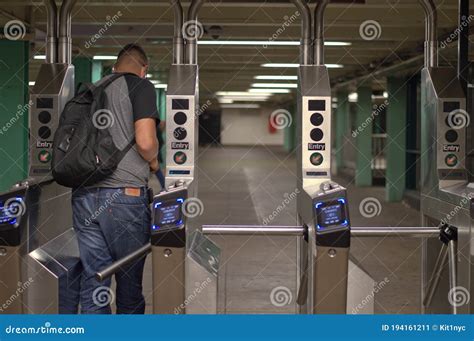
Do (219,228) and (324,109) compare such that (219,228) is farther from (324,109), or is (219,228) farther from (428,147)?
(428,147)

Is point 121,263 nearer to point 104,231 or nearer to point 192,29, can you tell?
point 104,231

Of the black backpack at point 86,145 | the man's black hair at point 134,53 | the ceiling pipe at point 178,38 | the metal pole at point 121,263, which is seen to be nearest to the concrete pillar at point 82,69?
the ceiling pipe at point 178,38

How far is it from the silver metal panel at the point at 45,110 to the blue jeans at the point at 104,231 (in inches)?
23.3

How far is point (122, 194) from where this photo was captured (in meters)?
4.14

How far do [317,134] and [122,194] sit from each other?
43.0 inches

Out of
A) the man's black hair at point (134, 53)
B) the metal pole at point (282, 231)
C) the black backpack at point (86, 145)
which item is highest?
the man's black hair at point (134, 53)

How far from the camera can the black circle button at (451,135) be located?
4621mm

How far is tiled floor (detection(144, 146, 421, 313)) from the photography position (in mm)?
6266

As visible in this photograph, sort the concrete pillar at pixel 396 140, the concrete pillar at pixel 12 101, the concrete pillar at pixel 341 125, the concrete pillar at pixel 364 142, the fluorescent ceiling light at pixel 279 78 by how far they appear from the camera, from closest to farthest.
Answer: the concrete pillar at pixel 12 101 → the concrete pillar at pixel 396 140 → the fluorescent ceiling light at pixel 279 78 → the concrete pillar at pixel 364 142 → the concrete pillar at pixel 341 125

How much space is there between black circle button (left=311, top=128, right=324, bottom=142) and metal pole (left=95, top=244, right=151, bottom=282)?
3.54 feet

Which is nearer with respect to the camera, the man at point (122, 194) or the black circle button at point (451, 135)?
the man at point (122, 194)

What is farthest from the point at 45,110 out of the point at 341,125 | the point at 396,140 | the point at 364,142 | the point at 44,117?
the point at 341,125

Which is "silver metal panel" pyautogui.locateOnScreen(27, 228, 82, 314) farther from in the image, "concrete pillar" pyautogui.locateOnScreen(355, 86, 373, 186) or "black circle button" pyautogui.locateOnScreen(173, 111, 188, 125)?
"concrete pillar" pyautogui.locateOnScreen(355, 86, 373, 186)

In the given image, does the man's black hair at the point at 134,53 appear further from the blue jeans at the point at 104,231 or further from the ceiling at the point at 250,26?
the ceiling at the point at 250,26
